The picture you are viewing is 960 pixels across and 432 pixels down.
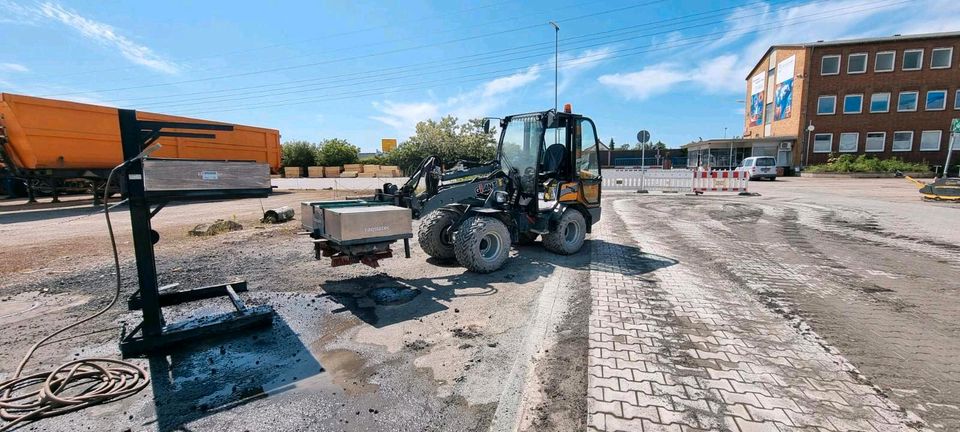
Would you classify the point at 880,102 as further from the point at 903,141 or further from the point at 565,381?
the point at 565,381

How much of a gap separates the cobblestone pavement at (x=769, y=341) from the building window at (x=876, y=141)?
3374 centimetres

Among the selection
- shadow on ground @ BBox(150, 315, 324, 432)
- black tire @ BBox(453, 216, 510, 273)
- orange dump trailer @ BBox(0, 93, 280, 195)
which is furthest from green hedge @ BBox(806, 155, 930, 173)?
shadow on ground @ BBox(150, 315, 324, 432)

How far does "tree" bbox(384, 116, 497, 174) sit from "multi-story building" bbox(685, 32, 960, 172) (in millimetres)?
20742

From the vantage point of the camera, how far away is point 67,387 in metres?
3.14

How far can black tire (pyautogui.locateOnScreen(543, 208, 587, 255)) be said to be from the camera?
7262 mm

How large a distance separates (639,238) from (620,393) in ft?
21.3

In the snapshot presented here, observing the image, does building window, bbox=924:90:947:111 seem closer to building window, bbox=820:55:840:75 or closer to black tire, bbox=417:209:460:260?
building window, bbox=820:55:840:75

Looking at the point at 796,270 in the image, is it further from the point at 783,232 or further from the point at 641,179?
the point at 641,179

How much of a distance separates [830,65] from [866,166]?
9.37 meters

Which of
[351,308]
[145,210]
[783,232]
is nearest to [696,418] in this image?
[351,308]

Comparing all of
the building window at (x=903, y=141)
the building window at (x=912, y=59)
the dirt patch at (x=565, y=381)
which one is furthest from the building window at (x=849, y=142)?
the dirt patch at (x=565, y=381)

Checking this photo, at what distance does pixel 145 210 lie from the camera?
3.53 m

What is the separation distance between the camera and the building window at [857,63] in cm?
3266

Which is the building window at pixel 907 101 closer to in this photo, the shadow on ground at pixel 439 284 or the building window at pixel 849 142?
the building window at pixel 849 142
